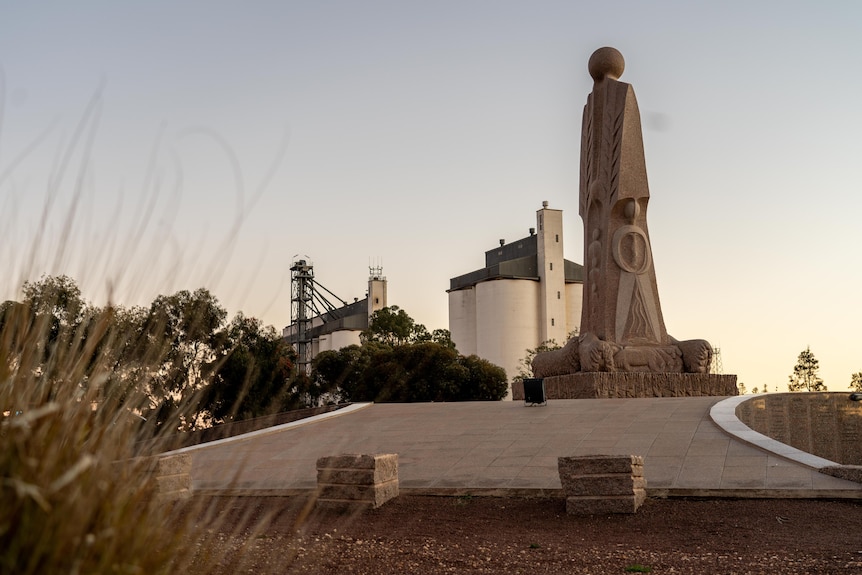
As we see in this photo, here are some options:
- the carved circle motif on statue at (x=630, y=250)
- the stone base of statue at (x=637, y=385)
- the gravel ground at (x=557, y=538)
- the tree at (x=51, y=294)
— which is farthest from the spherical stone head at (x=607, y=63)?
the tree at (x=51, y=294)

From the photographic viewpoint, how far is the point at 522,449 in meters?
10.9

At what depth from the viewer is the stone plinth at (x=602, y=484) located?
7.48 metres

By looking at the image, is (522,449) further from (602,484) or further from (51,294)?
(51,294)

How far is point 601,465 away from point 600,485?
7.7 inches

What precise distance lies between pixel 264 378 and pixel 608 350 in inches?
533

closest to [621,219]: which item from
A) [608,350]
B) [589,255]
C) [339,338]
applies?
[589,255]

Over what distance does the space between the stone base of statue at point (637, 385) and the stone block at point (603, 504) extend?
33.0ft

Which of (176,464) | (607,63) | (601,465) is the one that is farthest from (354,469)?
(607,63)

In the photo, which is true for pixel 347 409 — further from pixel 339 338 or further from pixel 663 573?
pixel 339 338

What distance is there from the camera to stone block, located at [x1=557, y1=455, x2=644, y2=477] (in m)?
7.58

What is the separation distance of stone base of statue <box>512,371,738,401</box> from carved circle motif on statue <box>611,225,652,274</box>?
286cm

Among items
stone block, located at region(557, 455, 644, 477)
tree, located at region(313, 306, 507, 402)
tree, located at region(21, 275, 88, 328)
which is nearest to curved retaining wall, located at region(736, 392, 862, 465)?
stone block, located at region(557, 455, 644, 477)

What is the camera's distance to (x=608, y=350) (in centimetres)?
1836

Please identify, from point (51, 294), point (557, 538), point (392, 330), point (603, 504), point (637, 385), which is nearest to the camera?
point (51, 294)
